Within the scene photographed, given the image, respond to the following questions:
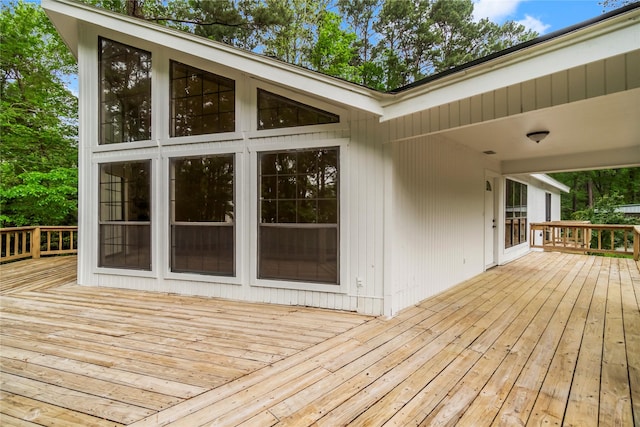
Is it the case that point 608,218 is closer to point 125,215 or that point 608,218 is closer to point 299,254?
point 299,254

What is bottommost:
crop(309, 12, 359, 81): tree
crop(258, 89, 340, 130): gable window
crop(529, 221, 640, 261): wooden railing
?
crop(529, 221, 640, 261): wooden railing

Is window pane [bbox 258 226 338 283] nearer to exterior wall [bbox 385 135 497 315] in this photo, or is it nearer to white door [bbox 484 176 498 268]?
exterior wall [bbox 385 135 497 315]

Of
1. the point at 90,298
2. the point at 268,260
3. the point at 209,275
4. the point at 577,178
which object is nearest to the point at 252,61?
the point at 268,260

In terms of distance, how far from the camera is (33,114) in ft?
32.3

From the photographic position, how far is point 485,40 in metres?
12.6

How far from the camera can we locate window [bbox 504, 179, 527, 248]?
24.6ft

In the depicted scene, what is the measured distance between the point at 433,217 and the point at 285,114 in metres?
2.54

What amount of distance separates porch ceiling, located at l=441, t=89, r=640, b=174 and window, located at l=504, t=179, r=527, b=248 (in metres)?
1.05

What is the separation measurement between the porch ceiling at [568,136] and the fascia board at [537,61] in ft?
1.52

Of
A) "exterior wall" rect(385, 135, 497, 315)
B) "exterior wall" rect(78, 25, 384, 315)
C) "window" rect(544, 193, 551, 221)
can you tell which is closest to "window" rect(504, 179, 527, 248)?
"exterior wall" rect(385, 135, 497, 315)

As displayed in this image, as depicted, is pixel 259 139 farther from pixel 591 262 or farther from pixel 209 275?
pixel 591 262

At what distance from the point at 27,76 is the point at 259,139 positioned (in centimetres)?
1100

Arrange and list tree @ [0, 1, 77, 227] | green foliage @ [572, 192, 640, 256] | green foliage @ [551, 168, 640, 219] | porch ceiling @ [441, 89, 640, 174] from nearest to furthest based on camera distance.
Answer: porch ceiling @ [441, 89, 640, 174], tree @ [0, 1, 77, 227], green foliage @ [572, 192, 640, 256], green foliage @ [551, 168, 640, 219]

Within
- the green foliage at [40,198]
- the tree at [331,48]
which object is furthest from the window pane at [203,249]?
the tree at [331,48]
